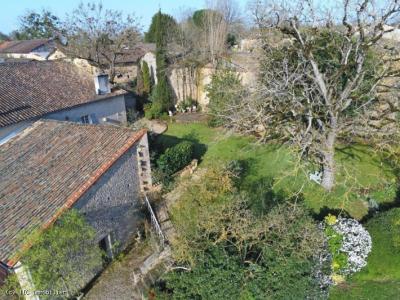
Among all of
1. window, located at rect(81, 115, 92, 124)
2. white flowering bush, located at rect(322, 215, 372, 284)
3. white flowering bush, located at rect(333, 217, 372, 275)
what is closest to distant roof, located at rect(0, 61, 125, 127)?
window, located at rect(81, 115, 92, 124)

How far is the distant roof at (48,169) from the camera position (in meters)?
12.0

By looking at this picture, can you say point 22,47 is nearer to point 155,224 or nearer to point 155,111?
point 155,111

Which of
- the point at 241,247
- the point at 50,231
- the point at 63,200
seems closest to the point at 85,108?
the point at 63,200

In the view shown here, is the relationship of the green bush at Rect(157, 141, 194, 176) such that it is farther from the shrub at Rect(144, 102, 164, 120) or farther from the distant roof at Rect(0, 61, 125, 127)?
the shrub at Rect(144, 102, 164, 120)

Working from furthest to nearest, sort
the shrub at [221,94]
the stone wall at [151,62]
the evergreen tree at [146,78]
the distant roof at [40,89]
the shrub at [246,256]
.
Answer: the stone wall at [151,62]
the evergreen tree at [146,78]
the shrub at [221,94]
the distant roof at [40,89]
the shrub at [246,256]

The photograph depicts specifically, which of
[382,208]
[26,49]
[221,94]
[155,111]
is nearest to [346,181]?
[382,208]

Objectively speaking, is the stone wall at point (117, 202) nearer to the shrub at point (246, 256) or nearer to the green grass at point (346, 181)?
the shrub at point (246, 256)

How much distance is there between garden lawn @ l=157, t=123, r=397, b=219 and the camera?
54.9ft

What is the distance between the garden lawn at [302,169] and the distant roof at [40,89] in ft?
26.2

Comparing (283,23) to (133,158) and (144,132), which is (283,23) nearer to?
(144,132)

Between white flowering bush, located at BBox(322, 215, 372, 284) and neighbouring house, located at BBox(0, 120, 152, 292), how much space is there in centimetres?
933

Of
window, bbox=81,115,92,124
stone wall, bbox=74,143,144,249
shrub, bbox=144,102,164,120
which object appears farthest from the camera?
shrub, bbox=144,102,164,120

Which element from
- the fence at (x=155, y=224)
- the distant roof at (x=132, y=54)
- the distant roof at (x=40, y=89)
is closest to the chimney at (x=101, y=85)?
the distant roof at (x=40, y=89)

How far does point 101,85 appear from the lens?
2894cm
